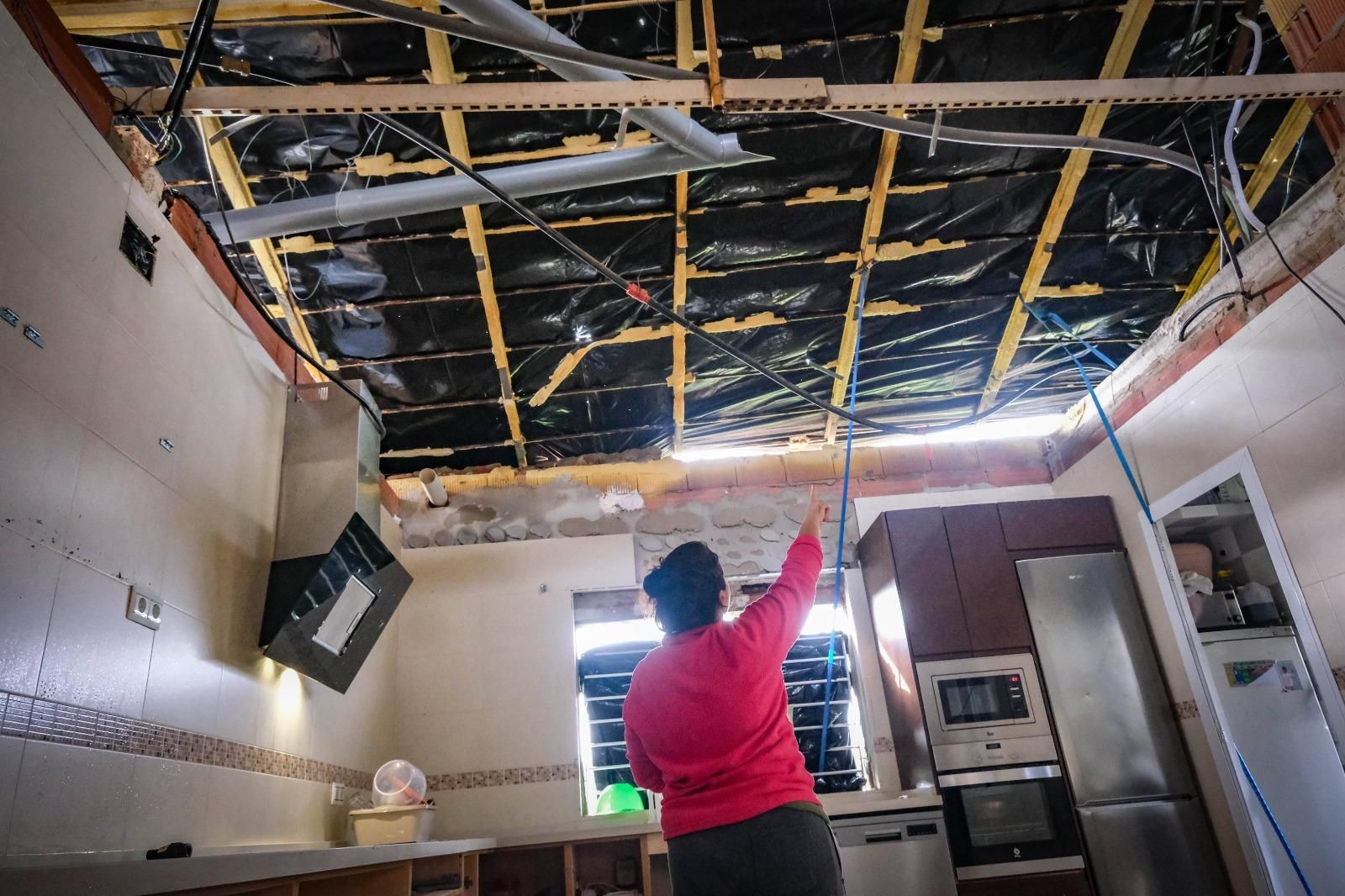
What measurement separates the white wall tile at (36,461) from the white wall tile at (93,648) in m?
0.13

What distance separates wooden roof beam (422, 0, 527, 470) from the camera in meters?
3.31

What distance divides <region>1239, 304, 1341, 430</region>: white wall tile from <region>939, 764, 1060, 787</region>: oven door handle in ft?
5.96

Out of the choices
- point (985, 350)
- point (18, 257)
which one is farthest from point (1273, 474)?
point (18, 257)

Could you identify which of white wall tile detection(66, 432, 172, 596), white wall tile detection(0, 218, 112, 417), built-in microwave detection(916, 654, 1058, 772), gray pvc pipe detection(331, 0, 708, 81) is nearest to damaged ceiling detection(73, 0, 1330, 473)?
gray pvc pipe detection(331, 0, 708, 81)

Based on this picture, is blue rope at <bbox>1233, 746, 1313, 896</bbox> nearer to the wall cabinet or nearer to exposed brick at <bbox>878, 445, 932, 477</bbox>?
the wall cabinet

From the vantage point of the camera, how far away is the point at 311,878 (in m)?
2.22

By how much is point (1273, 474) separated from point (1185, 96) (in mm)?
1596

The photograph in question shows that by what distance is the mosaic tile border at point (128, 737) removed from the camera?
Answer: 1.83m

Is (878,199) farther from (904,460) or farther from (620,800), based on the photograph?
(620,800)

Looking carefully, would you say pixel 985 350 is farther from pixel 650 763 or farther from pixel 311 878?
pixel 311 878

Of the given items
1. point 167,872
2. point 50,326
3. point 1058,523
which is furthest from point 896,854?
point 50,326

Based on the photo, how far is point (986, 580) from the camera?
4.51 metres

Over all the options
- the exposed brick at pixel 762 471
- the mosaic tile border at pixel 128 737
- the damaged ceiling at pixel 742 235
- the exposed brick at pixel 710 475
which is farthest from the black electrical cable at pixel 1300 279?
the mosaic tile border at pixel 128 737

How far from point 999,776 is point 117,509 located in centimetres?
375
